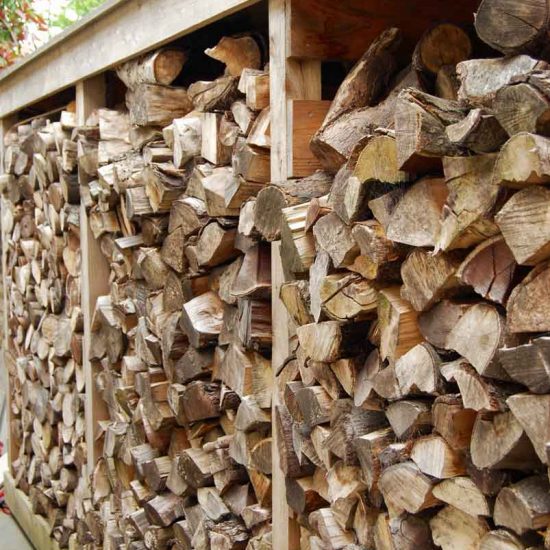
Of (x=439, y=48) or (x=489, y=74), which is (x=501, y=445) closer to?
(x=489, y=74)

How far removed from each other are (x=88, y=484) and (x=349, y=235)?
2.11 meters

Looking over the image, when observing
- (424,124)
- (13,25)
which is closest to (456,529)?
(424,124)

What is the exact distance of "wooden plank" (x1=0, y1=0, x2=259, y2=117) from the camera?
209 centimetres

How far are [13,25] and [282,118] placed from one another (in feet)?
14.7

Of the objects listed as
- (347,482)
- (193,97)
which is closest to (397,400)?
(347,482)

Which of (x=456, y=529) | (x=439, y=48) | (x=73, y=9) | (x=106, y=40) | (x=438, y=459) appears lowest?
(x=456, y=529)

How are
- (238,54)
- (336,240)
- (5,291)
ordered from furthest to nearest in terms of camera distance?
(5,291) < (238,54) < (336,240)

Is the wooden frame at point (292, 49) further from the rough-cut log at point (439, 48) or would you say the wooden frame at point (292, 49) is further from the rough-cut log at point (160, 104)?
the rough-cut log at point (439, 48)

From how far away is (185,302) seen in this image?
2244 mm

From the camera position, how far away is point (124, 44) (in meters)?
2.51

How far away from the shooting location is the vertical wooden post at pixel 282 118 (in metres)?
1.76

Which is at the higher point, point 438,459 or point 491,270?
point 491,270

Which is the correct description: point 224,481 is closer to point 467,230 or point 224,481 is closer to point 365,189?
point 365,189

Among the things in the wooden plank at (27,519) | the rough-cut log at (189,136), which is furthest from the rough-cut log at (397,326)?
the wooden plank at (27,519)
